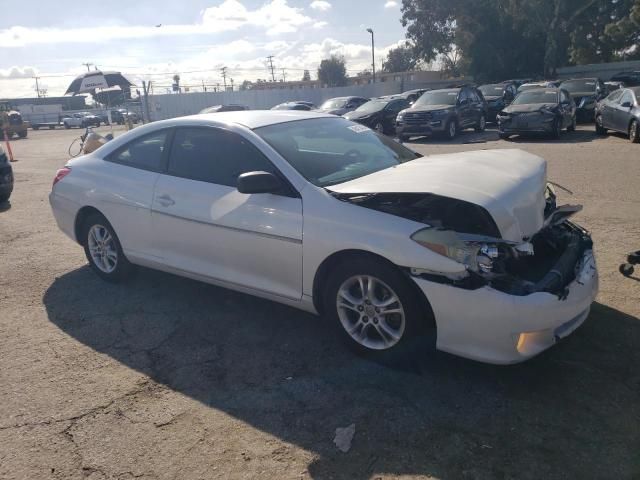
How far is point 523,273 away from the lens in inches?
136

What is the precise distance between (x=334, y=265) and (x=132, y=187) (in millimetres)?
2190

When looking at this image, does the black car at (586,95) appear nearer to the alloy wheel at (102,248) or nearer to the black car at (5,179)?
the black car at (5,179)

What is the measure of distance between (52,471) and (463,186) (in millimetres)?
2826

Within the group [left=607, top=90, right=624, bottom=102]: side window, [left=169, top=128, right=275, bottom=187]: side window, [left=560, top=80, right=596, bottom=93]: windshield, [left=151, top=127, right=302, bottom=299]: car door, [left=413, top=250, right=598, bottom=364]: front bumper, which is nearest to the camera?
[left=413, top=250, right=598, bottom=364]: front bumper

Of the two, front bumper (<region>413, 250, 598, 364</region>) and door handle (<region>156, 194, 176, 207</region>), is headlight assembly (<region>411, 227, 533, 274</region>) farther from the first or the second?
door handle (<region>156, 194, 176, 207</region>)

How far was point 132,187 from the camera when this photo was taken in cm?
478

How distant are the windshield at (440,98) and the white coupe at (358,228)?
1433 centimetres

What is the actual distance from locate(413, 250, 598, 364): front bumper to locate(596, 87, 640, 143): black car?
40.9 feet

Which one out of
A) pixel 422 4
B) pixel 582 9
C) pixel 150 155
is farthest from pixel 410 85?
pixel 150 155

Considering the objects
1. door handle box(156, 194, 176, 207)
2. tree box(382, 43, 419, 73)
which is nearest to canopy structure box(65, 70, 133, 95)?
door handle box(156, 194, 176, 207)

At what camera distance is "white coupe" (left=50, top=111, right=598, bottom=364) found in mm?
3150

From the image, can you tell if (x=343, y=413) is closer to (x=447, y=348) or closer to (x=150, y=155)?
(x=447, y=348)

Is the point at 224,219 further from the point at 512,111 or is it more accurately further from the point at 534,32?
the point at 534,32

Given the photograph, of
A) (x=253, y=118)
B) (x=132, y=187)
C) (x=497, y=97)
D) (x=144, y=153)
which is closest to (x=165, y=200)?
(x=132, y=187)
